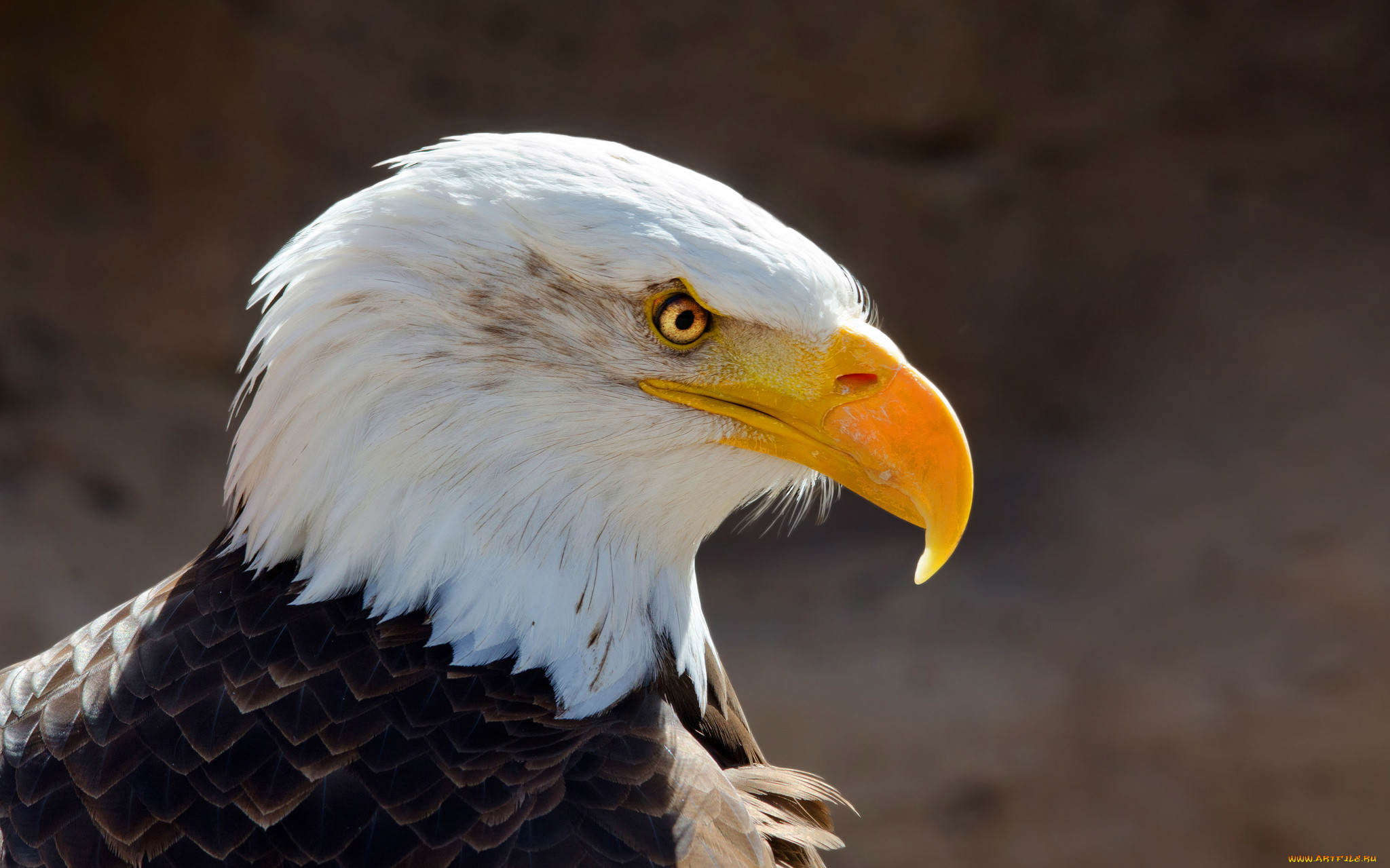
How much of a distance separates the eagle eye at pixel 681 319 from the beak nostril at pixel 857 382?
0.26 metres

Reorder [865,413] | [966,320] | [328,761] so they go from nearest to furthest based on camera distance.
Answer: [328,761], [865,413], [966,320]

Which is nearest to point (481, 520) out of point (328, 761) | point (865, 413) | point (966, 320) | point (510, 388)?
point (510, 388)

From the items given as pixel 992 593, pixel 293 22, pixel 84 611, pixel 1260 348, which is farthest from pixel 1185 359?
pixel 84 611

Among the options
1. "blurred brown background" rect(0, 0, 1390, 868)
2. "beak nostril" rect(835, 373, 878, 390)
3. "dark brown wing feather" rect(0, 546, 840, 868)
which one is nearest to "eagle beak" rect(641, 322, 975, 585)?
"beak nostril" rect(835, 373, 878, 390)

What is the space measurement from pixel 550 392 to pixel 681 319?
0.27 meters

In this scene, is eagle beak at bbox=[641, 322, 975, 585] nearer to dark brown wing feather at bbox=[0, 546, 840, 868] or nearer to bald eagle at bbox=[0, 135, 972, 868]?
bald eagle at bbox=[0, 135, 972, 868]

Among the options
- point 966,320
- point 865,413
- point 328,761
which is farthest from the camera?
point 966,320

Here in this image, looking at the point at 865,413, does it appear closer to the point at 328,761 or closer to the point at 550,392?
the point at 550,392

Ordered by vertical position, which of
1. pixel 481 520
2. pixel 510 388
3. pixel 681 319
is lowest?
pixel 481 520

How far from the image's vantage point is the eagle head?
192cm

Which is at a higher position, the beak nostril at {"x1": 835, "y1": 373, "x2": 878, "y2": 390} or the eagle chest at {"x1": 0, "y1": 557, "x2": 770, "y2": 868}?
the beak nostril at {"x1": 835, "y1": 373, "x2": 878, "y2": 390}

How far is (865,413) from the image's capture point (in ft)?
6.55

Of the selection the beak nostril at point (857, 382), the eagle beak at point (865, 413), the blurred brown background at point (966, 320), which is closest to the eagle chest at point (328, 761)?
the eagle beak at point (865, 413)

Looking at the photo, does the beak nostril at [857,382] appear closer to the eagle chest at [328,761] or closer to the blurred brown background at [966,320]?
the eagle chest at [328,761]
